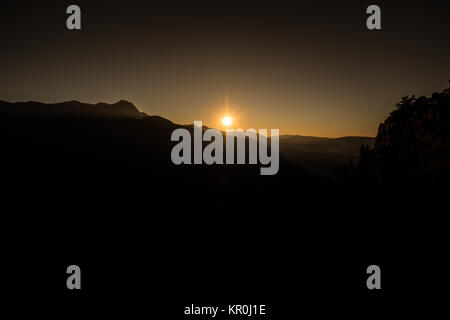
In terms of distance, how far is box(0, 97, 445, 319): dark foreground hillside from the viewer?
2019cm

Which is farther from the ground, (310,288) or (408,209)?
(408,209)

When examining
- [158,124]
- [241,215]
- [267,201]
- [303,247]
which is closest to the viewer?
[303,247]

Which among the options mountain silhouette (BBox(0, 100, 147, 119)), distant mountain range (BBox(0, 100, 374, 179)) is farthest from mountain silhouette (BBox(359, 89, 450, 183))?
mountain silhouette (BBox(0, 100, 147, 119))

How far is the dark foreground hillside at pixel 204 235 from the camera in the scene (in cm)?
2019

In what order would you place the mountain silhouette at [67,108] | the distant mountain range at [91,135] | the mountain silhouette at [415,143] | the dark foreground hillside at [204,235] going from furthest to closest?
the mountain silhouette at [67,108], the distant mountain range at [91,135], the mountain silhouette at [415,143], the dark foreground hillside at [204,235]

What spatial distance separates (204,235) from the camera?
3403cm

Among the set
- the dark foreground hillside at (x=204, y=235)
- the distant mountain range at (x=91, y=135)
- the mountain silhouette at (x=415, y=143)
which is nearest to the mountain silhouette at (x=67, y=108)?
the distant mountain range at (x=91, y=135)

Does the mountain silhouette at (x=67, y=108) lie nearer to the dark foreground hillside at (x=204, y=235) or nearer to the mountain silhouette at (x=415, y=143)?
the dark foreground hillside at (x=204, y=235)

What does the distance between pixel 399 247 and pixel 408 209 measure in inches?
347

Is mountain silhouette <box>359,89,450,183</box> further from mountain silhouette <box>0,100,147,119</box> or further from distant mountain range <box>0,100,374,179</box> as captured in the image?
mountain silhouette <box>0,100,147,119</box>

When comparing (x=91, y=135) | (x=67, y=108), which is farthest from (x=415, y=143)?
(x=67, y=108)

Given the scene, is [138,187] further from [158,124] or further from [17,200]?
[158,124]
